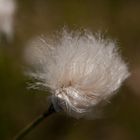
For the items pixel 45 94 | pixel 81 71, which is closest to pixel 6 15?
pixel 45 94

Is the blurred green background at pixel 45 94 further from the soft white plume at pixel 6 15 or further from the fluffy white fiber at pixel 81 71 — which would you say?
the fluffy white fiber at pixel 81 71

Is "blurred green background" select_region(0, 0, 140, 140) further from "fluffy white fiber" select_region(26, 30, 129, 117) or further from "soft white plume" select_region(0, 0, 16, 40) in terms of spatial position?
"fluffy white fiber" select_region(26, 30, 129, 117)

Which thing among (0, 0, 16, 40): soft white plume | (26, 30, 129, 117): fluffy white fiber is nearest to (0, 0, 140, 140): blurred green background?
(0, 0, 16, 40): soft white plume

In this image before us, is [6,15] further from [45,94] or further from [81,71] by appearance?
[81,71]

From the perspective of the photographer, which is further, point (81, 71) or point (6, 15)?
point (6, 15)

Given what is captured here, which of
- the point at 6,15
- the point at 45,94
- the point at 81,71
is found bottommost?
the point at 81,71

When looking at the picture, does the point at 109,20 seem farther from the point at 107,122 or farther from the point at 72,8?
the point at 107,122

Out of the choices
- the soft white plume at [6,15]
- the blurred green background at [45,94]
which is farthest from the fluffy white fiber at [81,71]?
the soft white plume at [6,15]
